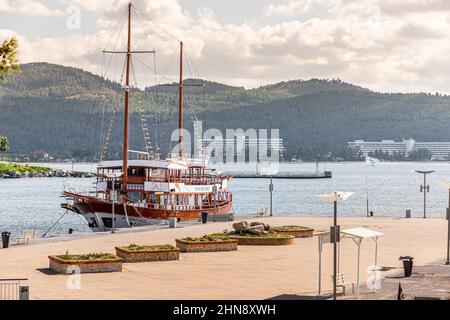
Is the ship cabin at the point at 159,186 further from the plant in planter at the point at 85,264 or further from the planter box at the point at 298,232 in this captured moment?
the plant in planter at the point at 85,264

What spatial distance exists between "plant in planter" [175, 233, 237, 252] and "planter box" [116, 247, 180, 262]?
314cm

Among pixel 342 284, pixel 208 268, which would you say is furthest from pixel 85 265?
pixel 342 284

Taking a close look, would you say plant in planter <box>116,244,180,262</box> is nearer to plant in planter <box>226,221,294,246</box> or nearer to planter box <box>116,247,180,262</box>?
planter box <box>116,247,180,262</box>

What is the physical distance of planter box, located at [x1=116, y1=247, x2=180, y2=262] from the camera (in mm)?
38312

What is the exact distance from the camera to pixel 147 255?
38.6m

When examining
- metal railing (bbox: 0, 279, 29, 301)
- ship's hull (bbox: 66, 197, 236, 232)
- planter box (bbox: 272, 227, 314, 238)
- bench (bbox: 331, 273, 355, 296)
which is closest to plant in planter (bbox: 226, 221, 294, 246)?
planter box (bbox: 272, 227, 314, 238)

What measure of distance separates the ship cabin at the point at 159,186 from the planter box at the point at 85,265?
36.2m

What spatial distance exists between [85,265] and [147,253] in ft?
14.3

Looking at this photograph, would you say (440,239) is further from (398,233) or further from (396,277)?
(396,277)

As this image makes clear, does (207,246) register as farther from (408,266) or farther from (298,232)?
(408,266)

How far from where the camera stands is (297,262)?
38.9 m

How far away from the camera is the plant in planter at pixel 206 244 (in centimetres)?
4253
